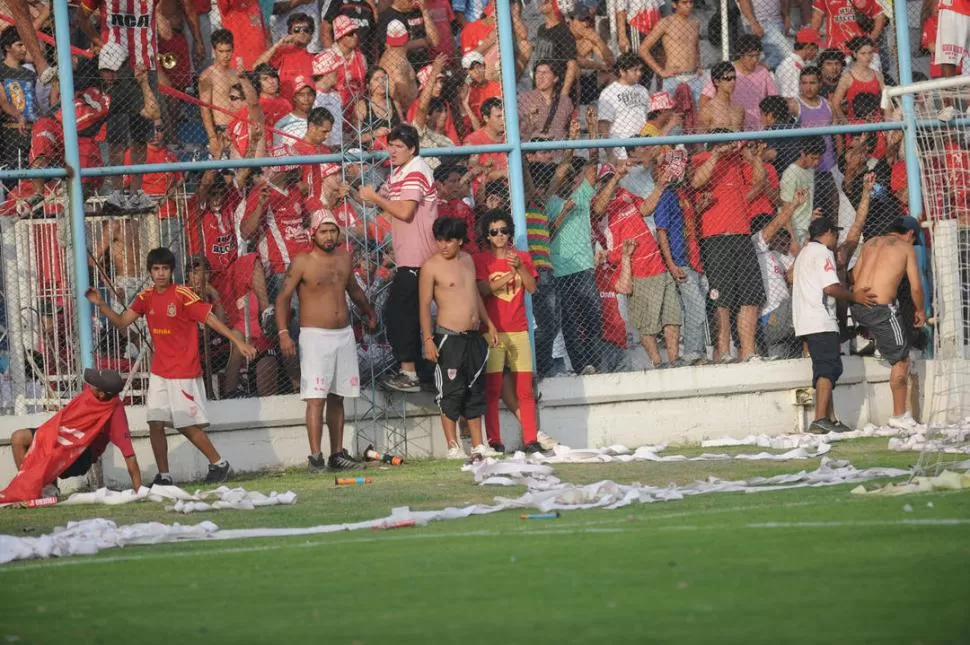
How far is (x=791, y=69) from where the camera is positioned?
1623cm

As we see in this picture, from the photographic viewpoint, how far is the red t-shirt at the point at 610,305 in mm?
14125

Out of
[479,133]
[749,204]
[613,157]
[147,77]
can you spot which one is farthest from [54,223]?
[749,204]

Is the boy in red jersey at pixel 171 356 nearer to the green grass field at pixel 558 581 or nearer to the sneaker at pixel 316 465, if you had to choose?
the sneaker at pixel 316 465

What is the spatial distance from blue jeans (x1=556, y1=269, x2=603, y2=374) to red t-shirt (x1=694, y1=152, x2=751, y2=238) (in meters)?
1.23

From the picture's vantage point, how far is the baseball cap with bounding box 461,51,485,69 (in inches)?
593

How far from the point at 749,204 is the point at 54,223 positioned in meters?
6.22

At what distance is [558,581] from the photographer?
270 inches

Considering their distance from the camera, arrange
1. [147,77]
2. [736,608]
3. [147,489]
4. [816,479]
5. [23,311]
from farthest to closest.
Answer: [147,77] < [23,311] < [147,489] < [816,479] < [736,608]

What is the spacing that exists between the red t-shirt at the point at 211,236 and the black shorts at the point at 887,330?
5.73m

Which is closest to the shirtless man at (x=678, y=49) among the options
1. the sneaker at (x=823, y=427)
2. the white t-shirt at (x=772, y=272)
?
the white t-shirt at (x=772, y=272)

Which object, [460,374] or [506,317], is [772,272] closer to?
[506,317]

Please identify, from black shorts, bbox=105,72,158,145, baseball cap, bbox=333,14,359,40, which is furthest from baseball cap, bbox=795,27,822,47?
black shorts, bbox=105,72,158,145

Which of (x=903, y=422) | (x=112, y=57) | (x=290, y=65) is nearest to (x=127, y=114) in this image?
(x=112, y=57)

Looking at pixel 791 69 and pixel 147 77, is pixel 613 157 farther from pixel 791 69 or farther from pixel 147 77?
pixel 147 77
